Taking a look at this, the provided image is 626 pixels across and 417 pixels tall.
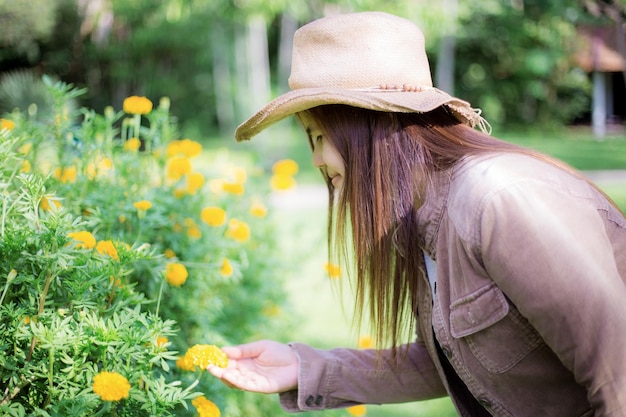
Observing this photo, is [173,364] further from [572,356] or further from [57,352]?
[572,356]

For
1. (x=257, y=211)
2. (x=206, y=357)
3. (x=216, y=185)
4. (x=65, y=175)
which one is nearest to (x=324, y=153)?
(x=206, y=357)

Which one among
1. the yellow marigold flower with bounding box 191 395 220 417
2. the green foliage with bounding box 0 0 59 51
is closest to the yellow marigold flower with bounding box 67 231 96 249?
the yellow marigold flower with bounding box 191 395 220 417

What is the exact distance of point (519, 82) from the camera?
20.5m

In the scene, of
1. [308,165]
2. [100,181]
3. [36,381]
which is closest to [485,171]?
[36,381]

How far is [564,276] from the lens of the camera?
115cm

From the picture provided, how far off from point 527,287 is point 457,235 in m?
0.16

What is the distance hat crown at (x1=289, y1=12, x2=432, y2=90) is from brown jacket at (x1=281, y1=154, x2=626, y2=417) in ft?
0.85

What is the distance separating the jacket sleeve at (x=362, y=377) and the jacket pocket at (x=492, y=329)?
39 cm

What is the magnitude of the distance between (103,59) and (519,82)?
11763 millimetres

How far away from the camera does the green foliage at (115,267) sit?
1290 millimetres

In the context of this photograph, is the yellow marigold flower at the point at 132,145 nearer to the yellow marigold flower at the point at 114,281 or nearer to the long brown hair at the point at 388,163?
the yellow marigold flower at the point at 114,281

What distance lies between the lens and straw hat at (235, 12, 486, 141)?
144 centimetres

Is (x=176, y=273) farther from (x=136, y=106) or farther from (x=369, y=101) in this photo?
(x=369, y=101)

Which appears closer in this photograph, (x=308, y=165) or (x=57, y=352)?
(x=57, y=352)
